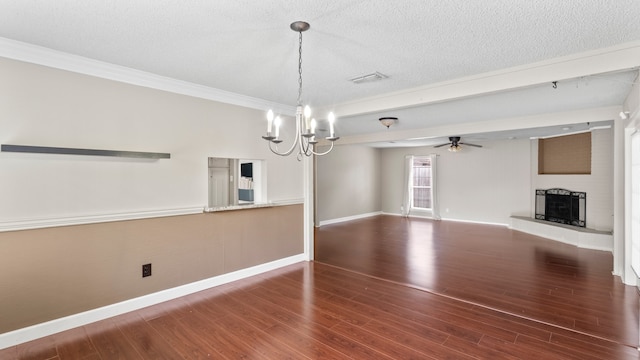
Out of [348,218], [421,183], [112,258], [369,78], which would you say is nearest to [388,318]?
[369,78]

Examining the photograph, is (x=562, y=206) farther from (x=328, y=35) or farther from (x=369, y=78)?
(x=328, y=35)

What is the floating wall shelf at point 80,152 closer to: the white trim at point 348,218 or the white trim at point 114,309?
the white trim at point 114,309

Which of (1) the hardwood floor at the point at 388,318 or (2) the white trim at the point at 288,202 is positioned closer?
(1) the hardwood floor at the point at 388,318

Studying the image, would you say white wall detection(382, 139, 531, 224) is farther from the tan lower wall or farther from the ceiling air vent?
the tan lower wall

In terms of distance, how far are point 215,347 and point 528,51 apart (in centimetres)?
363

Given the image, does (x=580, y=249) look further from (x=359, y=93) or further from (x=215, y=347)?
(x=215, y=347)

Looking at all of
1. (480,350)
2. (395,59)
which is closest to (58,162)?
(395,59)

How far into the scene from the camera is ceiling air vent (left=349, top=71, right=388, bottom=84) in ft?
10.9

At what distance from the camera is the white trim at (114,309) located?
2592 millimetres

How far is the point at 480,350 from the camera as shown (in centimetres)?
246

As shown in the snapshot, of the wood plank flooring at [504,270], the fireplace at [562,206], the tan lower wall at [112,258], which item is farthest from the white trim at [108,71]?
the fireplace at [562,206]

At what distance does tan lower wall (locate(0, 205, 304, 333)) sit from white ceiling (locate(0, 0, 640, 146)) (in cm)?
166

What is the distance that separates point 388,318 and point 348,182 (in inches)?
A: 270

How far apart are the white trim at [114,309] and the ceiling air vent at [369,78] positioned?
2.82m
